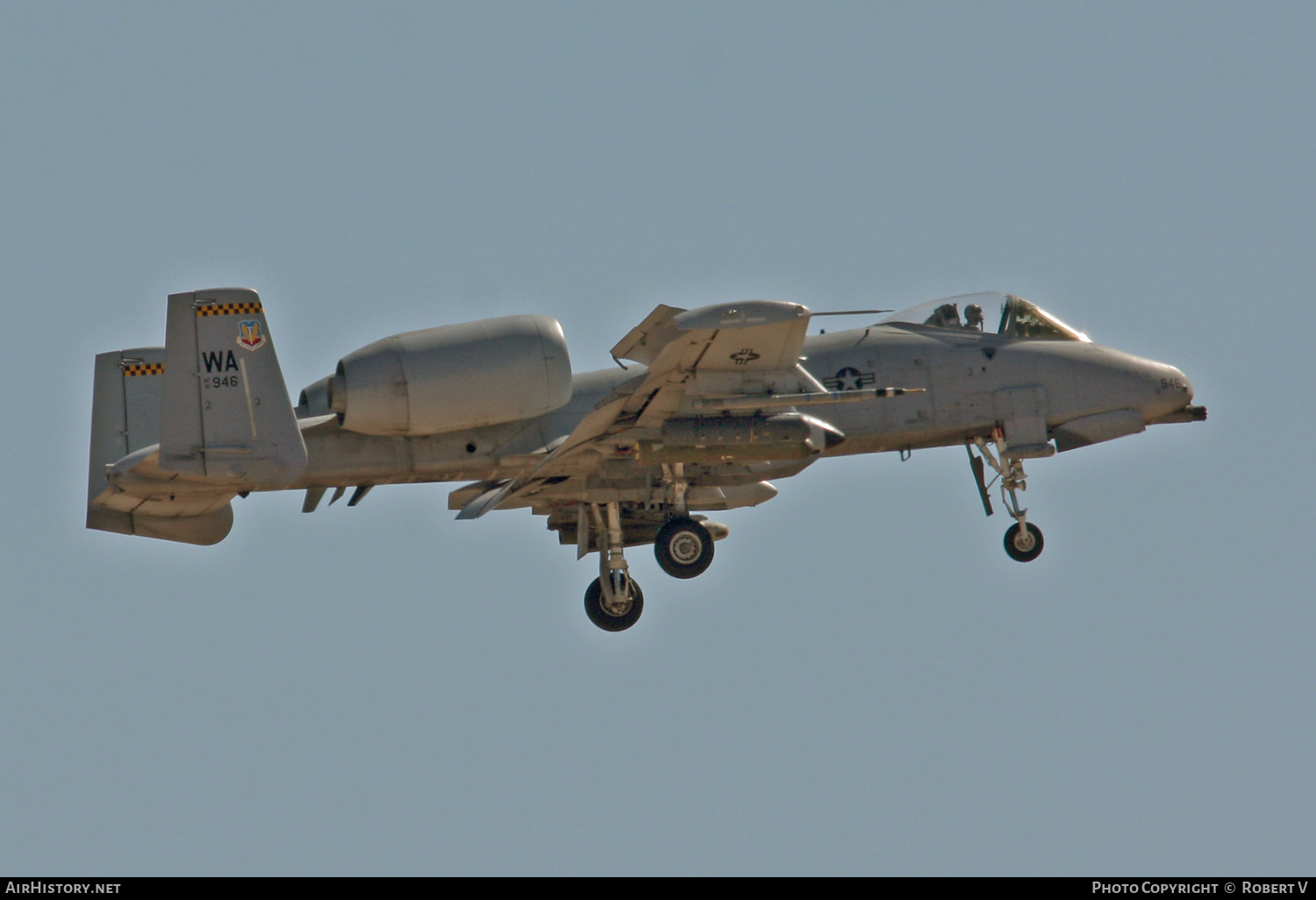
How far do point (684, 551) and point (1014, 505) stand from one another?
5.00m

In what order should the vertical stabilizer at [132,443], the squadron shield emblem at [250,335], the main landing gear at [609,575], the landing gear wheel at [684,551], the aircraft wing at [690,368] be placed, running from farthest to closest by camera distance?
the main landing gear at [609,575]
the landing gear wheel at [684,551]
the vertical stabilizer at [132,443]
the squadron shield emblem at [250,335]
the aircraft wing at [690,368]

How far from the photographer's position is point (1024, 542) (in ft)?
80.2

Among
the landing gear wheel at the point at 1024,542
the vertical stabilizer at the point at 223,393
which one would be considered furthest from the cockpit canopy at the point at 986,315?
the vertical stabilizer at the point at 223,393

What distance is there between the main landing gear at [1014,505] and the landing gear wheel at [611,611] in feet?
16.1

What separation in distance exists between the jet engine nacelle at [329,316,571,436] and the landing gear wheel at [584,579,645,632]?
13.9ft

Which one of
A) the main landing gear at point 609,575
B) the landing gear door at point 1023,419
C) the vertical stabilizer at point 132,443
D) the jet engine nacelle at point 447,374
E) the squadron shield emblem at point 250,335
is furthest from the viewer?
the main landing gear at point 609,575

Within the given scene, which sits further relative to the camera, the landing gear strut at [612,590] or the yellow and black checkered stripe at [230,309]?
the landing gear strut at [612,590]

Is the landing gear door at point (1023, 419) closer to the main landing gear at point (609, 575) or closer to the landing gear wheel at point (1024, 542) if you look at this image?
the landing gear wheel at point (1024, 542)

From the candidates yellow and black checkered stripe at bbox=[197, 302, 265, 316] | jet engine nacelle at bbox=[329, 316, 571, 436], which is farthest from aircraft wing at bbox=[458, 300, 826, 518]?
yellow and black checkered stripe at bbox=[197, 302, 265, 316]

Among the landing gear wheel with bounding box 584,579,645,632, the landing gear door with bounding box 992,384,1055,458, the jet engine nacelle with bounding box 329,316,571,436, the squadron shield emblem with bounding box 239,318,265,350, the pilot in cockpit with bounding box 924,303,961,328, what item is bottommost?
the landing gear wheel with bounding box 584,579,645,632

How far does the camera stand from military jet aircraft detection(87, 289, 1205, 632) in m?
19.9

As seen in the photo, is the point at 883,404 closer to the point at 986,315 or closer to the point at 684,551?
the point at 986,315

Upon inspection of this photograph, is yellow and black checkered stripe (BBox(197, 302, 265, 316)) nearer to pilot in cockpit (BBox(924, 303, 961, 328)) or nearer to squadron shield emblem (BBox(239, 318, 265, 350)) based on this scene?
squadron shield emblem (BBox(239, 318, 265, 350))

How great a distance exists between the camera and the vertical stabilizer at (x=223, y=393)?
64.7 feet
